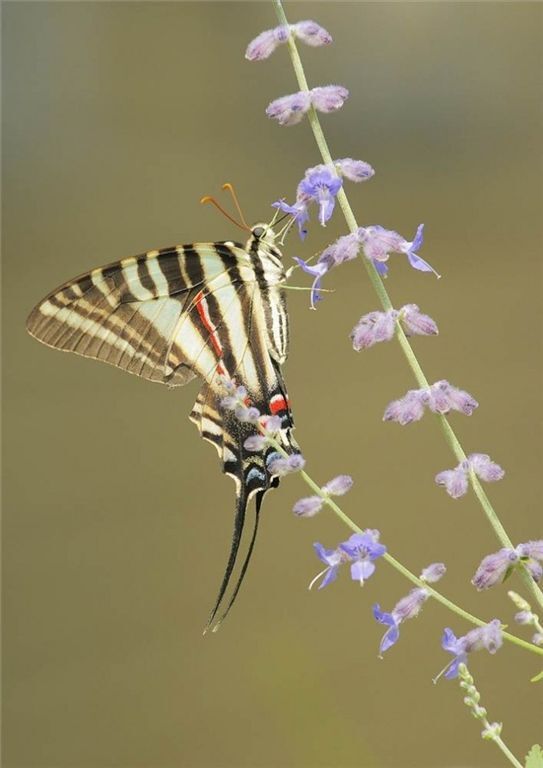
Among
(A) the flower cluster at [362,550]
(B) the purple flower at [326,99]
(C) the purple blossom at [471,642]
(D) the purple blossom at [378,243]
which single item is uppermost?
(B) the purple flower at [326,99]

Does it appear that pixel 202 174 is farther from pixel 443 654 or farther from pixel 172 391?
pixel 443 654

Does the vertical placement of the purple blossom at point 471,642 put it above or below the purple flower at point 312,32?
below

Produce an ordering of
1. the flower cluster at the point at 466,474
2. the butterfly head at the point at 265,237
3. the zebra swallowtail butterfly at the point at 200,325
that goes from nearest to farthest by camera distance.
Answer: the flower cluster at the point at 466,474
the zebra swallowtail butterfly at the point at 200,325
the butterfly head at the point at 265,237

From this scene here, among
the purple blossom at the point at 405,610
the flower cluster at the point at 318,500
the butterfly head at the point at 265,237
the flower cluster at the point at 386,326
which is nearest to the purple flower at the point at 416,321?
the flower cluster at the point at 386,326

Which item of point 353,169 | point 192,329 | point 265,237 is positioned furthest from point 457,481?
point 265,237

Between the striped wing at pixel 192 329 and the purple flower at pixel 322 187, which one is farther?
the striped wing at pixel 192 329

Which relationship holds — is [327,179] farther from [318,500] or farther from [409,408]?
[318,500]

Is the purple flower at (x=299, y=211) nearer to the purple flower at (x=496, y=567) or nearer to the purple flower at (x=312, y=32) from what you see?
the purple flower at (x=312, y=32)
